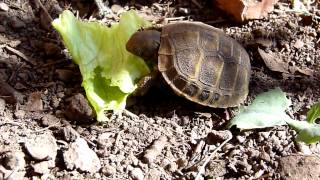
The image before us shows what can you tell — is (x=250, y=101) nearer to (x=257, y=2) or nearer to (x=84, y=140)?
(x=257, y=2)

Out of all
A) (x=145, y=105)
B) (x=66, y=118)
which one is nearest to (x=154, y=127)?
(x=145, y=105)

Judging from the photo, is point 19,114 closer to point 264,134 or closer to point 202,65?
point 202,65

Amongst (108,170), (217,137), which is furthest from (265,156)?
(108,170)

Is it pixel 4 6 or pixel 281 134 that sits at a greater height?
pixel 4 6

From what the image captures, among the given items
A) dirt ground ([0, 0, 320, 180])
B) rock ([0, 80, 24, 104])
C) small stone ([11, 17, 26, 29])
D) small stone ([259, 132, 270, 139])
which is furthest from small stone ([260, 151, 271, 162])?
small stone ([11, 17, 26, 29])

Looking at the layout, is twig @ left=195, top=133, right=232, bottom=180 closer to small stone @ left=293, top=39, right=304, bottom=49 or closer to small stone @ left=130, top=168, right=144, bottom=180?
small stone @ left=130, top=168, right=144, bottom=180

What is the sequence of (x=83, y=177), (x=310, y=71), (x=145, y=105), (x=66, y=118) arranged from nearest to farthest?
(x=83, y=177) → (x=66, y=118) → (x=145, y=105) → (x=310, y=71)

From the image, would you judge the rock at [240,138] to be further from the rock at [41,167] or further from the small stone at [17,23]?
the small stone at [17,23]
